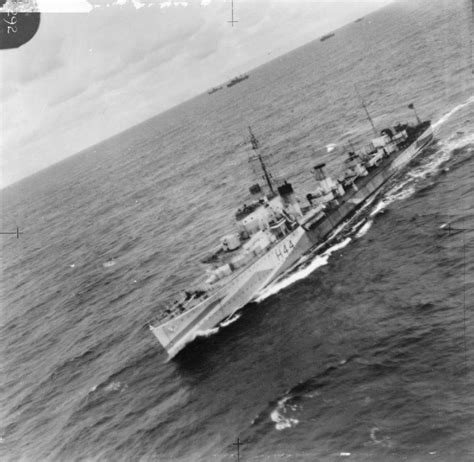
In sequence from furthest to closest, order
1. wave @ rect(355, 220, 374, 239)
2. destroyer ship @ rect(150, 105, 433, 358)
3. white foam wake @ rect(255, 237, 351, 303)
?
wave @ rect(355, 220, 374, 239), white foam wake @ rect(255, 237, 351, 303), destroyer ship @ rect(150, 105, 433, 358)

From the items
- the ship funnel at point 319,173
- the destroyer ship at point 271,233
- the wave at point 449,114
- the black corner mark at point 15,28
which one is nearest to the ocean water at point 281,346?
the wave at point 449,114

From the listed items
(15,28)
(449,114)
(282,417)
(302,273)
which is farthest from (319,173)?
(15,28)

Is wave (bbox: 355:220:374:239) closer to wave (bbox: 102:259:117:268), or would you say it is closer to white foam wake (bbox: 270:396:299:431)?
white foam wake (bbox: 270:396:299:431)

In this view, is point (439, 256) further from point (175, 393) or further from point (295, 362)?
point (175, 393)

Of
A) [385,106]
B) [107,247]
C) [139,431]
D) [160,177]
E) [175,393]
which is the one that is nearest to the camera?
[139,431]

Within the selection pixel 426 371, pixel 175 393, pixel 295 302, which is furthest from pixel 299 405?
pixel 295 302

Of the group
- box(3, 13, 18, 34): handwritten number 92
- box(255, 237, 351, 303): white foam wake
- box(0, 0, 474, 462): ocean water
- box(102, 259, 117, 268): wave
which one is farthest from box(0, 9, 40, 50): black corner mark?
box(102, 259, 117, 268): wave
